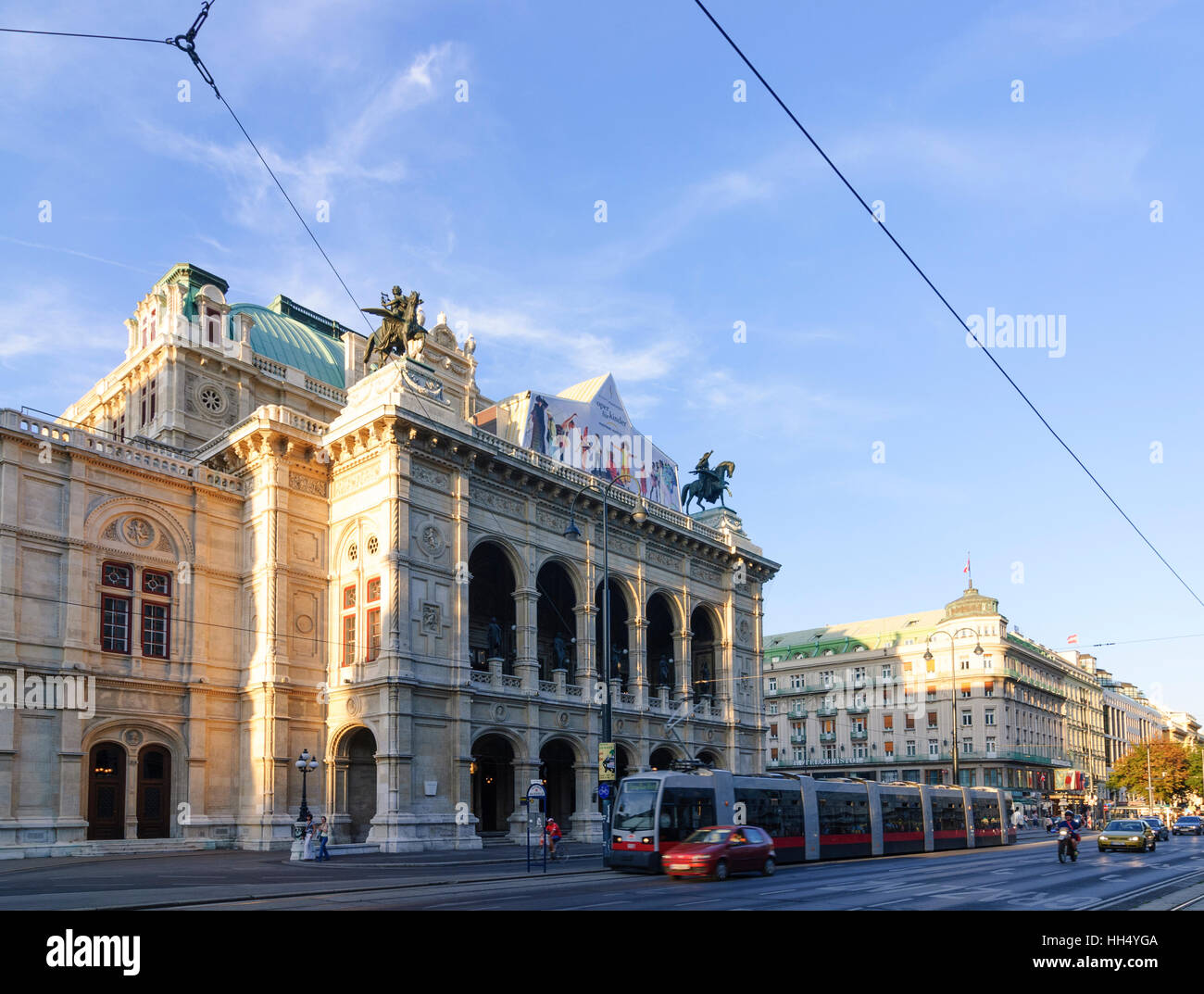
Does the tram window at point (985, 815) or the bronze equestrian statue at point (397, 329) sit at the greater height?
the bronze equestrian statue at point (397, 329)

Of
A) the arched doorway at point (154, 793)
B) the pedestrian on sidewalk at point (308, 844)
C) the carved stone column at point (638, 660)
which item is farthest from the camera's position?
the carved stone column at point (638, 660)

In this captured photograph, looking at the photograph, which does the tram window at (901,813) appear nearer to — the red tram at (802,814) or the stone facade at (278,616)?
the red tram at (802,814)

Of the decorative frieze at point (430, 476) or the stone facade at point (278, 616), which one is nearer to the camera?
the stone facade at point (278, 616)

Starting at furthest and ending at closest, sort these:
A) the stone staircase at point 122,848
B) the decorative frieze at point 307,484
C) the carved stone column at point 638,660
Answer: the carved stone column at point 638,660
the decorative frieze at point 307,484
the stone staircase at point 122,848

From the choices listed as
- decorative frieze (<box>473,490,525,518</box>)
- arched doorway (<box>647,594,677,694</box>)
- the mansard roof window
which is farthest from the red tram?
the mansard roof window

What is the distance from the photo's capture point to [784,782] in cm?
3475

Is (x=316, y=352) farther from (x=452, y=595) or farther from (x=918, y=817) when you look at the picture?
(x=918, y=817)

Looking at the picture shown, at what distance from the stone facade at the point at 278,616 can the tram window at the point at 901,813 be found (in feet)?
43.3

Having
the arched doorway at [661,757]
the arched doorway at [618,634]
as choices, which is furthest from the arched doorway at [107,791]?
the arched doorway at [661,757]

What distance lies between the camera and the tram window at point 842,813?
119 feet

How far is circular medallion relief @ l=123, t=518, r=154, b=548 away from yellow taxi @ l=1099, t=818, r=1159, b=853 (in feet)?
134

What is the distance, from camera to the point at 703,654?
2370 inches

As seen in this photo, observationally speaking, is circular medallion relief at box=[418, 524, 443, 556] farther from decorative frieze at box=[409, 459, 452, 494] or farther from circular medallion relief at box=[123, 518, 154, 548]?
circular medallion relief at box=[123, 518, 154, 548]
